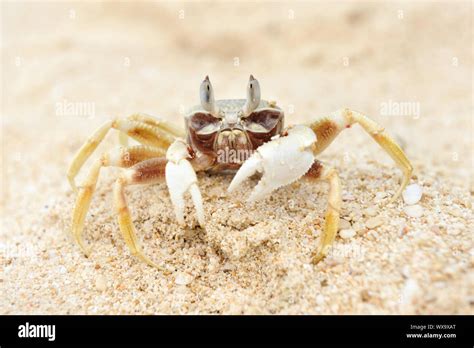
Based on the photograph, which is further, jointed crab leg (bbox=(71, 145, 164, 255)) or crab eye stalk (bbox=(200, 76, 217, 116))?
jointed crab leg (bbox=(71, 145, 164, 255))

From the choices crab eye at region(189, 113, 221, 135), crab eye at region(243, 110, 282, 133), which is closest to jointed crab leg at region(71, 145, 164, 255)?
crab eye at region(189, 113, 221, 135)

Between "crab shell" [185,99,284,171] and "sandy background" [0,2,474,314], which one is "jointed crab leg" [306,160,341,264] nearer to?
"sandy background" [0,2,474,314]

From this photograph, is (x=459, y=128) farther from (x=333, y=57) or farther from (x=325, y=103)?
(x=333, y=57)

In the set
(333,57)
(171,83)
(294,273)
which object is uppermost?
(333,57)

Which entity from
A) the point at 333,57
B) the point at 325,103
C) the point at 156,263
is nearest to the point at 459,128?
the point at 325,103

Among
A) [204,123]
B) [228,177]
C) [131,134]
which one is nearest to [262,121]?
[204,123]

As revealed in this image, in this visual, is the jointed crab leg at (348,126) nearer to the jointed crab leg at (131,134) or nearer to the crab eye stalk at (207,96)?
the crab eye stalk at (207,96)

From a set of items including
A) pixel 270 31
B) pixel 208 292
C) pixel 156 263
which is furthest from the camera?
pixel 270 31
